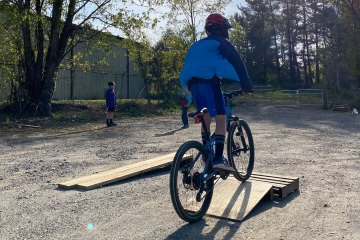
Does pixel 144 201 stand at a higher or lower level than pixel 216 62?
lower

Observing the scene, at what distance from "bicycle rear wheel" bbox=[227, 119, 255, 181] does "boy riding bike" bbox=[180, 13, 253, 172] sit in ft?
2.30

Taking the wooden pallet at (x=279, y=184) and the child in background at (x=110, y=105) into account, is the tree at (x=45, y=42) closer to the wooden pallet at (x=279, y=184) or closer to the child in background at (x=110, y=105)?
the child in background at (x=110, y=105)

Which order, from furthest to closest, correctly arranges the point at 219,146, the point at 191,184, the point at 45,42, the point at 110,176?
1. the point at 45,42
2. the point at 110,176
3. the point at 219,146
4. the point at 191,184

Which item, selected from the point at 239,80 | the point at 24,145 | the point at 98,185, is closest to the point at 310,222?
the point at 239,80

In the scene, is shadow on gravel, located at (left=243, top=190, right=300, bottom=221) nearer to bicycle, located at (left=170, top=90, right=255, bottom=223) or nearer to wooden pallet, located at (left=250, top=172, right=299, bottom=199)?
wooden pallet, located at (left=250, top=172, right=299, bottom=199)

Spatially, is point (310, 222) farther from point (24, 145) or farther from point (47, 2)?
point (47, 2)

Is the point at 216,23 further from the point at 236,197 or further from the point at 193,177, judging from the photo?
the point at 236,197

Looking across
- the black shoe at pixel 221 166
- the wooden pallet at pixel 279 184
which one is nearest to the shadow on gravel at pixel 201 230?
the black shoe at pixel 221 166

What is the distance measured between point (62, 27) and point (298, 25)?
A: 164 ft

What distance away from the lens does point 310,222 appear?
4.10 m

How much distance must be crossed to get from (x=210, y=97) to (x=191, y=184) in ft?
3.20

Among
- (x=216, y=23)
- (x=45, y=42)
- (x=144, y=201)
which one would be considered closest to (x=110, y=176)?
(x=144, y=201)

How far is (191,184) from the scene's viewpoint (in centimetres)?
419

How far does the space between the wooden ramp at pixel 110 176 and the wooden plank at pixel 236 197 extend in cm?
136
